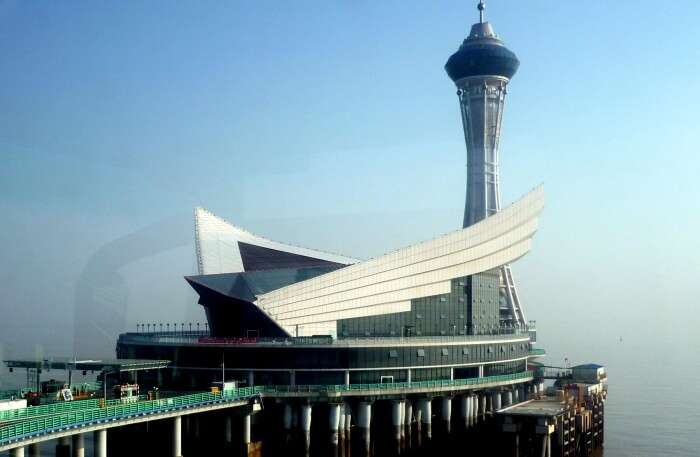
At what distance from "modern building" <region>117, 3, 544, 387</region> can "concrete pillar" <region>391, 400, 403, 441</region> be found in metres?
2.77

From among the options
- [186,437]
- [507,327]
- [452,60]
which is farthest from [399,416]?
[452,60]

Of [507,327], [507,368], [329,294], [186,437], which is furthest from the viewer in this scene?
[507,327]

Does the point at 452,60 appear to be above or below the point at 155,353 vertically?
above

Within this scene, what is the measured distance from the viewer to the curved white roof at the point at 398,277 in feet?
237

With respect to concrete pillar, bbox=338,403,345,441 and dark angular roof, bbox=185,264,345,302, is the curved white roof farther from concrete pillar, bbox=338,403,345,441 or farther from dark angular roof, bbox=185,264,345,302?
concrete pillar, bbox=338,403,345,441

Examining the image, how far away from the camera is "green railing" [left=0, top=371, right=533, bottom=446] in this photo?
4356cm

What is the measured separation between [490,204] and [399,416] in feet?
144

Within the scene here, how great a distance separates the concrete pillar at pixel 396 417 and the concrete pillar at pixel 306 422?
781 cm

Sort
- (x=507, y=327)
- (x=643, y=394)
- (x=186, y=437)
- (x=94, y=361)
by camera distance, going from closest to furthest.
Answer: (x=94, y=361) < (x=186, y=437) < (x=507, y=327) < (x=643, y=394)

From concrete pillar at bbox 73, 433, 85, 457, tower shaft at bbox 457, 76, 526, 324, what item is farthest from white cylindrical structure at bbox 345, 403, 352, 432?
tower shaft at bbox 457, 76, 526, 324

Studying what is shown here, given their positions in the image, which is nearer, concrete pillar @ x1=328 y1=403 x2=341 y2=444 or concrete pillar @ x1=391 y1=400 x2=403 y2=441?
concrete pillar @ x1=328 y1=403 x2=341 y2=444

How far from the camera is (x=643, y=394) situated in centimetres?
11638

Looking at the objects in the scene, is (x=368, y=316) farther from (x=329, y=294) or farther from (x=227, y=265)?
(x=227, y=265)

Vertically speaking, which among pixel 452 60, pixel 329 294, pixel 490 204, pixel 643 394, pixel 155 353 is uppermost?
pixel 452 60
